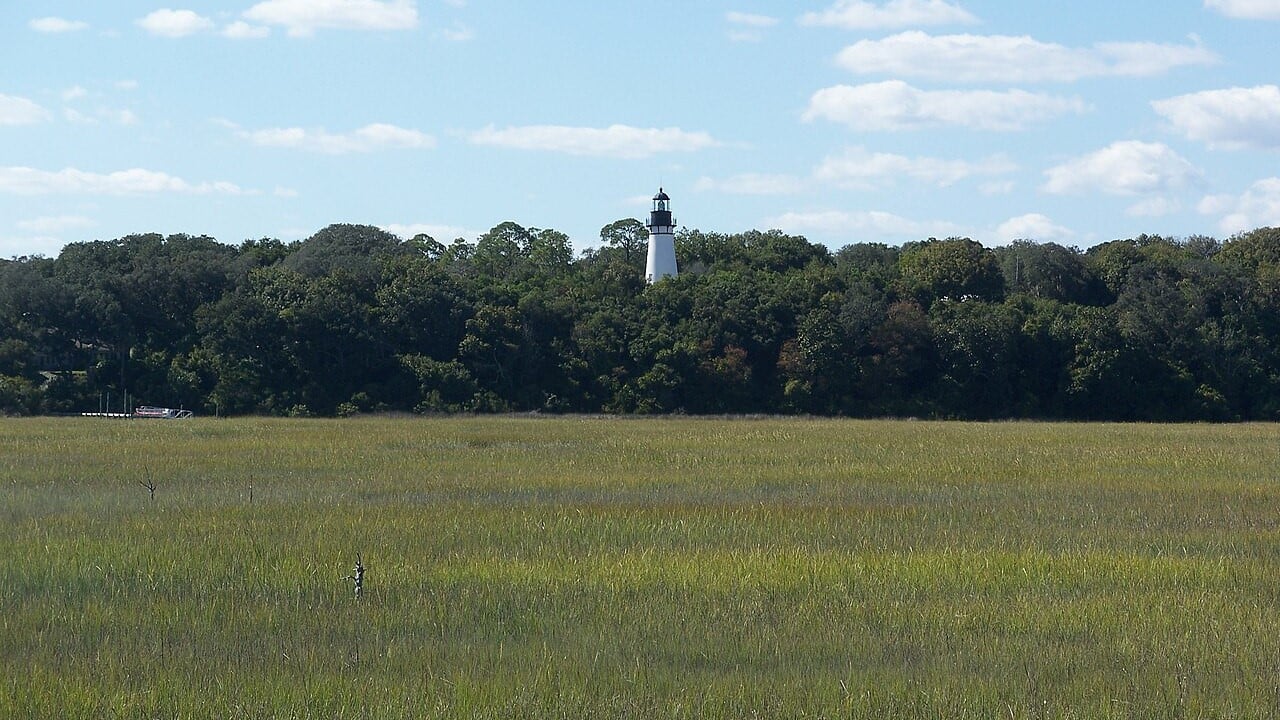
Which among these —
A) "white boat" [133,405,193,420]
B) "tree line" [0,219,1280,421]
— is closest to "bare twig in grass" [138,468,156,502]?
"white boat" [133,405,193,420]

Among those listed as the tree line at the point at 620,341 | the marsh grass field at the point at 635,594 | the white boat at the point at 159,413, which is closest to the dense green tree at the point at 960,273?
the tree line at the point at 620,341

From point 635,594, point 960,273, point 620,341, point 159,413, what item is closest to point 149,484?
point 635,594

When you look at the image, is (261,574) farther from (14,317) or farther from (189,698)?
(14,317)

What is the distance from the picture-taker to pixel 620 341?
62.5 metres

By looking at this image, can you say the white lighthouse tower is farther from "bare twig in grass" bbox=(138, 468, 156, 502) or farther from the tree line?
"bare twig in grass" bbox=(138, 468, 156, 502)

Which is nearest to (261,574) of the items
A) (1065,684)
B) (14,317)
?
(1065,684)

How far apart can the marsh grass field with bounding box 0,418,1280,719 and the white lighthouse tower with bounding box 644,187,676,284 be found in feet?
157

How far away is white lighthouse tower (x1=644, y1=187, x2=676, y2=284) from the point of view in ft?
240

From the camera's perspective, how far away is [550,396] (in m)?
60.4

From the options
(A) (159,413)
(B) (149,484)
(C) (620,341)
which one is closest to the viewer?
(B) (149,484)

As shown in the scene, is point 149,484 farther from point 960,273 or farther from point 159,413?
point 960,273

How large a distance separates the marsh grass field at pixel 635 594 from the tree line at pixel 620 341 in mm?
31792

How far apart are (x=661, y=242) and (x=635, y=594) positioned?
6084 centimetres

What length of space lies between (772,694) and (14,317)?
54.0 metres
